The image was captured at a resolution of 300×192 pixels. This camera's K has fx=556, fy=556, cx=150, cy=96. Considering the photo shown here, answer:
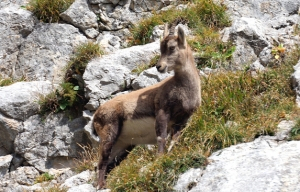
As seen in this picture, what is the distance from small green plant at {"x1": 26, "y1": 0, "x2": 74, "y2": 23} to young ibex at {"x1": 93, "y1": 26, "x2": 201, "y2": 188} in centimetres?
598

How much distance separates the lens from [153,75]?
12.1m

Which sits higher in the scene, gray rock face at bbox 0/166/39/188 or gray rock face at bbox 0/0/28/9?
gray rock face at bbox 0/0/28/9

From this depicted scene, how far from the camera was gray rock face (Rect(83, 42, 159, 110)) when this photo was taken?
12422 millimetres

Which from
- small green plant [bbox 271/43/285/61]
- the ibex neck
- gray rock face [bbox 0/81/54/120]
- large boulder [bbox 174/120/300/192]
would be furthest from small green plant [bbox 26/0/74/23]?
large boulder [bbox 174/120/300/192]

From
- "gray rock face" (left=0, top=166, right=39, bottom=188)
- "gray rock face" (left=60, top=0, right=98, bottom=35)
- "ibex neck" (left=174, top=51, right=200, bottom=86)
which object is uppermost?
"gray rock face" (left=60, top=0, right=98, bottom=35)

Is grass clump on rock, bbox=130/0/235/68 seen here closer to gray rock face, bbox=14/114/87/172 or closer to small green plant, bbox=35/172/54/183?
gray rock face, bbox=14/114/87/172

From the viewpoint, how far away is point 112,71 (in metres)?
12.6

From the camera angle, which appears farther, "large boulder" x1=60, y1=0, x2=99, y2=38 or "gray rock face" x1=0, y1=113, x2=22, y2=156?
"large boulder" x1=60, y1=0, x2=99, y2=38

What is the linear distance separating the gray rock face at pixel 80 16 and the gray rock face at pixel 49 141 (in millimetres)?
2891

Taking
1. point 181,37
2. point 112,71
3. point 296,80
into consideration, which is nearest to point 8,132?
point 112,71

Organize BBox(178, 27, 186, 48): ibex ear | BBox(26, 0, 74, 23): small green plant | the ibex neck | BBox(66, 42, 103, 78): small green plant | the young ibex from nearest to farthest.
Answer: the young ibex → the ibex neck → BBox(178, 27, 186, 48): ibex ear → BBox(66, 42, 103, 78): small green plant → BBox(26, 0, 74, 23): small green plant

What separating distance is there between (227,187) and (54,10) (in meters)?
9.11

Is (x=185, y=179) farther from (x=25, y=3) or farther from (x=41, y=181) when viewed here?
(x=25, y=3)

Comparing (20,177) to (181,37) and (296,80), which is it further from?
(296,80)
